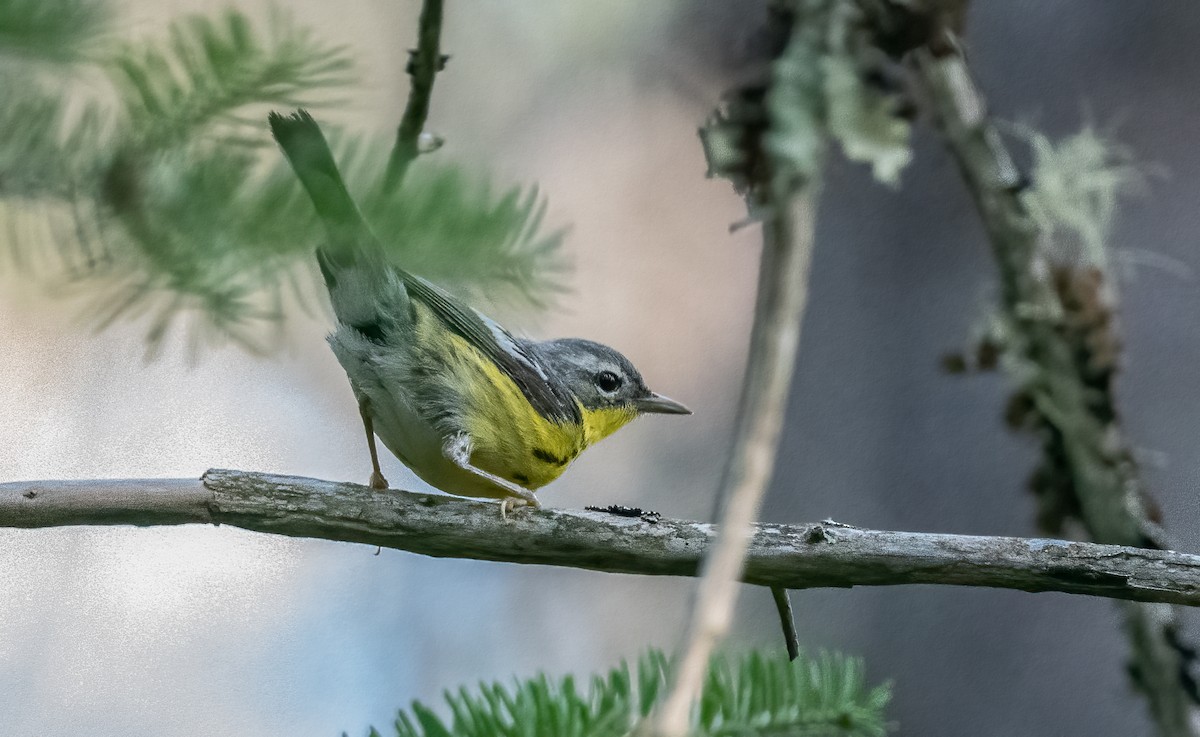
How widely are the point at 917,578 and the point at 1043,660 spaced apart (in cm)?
99

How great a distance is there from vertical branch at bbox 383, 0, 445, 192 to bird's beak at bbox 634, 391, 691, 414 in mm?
1089

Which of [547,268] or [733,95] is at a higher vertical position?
[733,95]

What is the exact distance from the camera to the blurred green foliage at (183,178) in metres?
0.36

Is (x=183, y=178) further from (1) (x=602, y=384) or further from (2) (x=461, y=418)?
(1) (x=602, y=384)

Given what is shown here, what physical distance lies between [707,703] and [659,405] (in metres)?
1.34

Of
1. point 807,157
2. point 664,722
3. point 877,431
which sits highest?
point 877,431

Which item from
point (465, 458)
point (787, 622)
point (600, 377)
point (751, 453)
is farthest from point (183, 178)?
point (600, 377)

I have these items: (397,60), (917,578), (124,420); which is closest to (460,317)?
(397,60)

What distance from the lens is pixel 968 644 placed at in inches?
68.2

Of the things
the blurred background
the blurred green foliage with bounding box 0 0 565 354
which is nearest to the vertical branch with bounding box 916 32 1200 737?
the blurred background

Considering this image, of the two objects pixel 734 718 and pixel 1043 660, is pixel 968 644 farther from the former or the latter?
pixel 734 718

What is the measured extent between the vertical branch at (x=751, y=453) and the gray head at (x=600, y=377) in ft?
4.06

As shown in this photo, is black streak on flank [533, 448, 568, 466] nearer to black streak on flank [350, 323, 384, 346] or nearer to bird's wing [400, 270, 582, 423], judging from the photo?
bird's wing [400, 270, 582, 423]

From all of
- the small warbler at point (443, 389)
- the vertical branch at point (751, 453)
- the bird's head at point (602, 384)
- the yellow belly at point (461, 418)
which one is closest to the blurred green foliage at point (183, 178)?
the vertical branch at point (751, 453)
